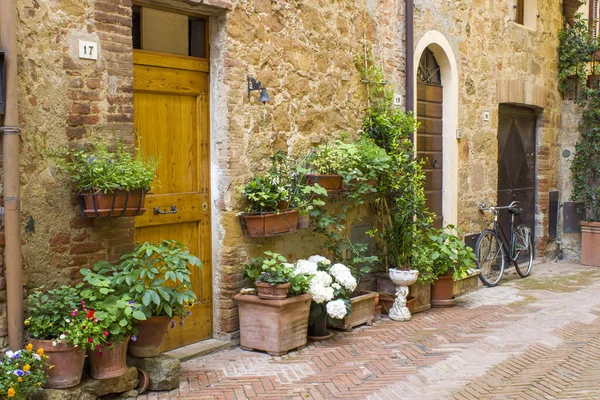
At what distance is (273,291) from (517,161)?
6427mm

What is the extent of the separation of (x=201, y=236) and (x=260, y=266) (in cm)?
56

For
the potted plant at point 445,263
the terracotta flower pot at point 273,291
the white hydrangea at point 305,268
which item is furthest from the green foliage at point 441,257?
the terracotta flower pot at point 273,291

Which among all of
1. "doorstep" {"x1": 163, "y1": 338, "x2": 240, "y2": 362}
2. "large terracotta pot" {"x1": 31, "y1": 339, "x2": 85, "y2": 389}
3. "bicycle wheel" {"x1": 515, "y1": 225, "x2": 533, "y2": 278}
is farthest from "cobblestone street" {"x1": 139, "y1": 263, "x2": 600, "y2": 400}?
"bicycle wheel" {"x1": 515, "y1": 225, "x2": 533, "y2": 278}

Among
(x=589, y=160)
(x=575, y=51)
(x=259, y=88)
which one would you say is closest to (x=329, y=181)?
(x=259, y=88)

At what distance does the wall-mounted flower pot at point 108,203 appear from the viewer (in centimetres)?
439

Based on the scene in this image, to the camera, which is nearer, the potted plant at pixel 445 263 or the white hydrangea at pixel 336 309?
the white hydrangea at pixel 336 309

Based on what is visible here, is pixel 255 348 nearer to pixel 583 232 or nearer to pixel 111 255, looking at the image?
pixel 111 255

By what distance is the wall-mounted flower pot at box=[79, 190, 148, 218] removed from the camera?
14.4 feet

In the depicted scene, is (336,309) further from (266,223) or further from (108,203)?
(108,203)

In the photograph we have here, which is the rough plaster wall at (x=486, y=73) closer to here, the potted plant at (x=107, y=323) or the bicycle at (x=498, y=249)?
the bicycle at (x=498, y=249)

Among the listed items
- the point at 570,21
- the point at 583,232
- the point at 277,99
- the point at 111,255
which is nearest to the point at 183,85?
the point at 277,99

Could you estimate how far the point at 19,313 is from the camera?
4.12 metres

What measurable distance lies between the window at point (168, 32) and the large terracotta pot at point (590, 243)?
290 inches

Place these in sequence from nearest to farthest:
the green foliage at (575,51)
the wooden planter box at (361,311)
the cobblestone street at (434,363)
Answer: the cobblestone street at (434,363), the wooden planter box at (361,311), the green foliage at (575,51)
